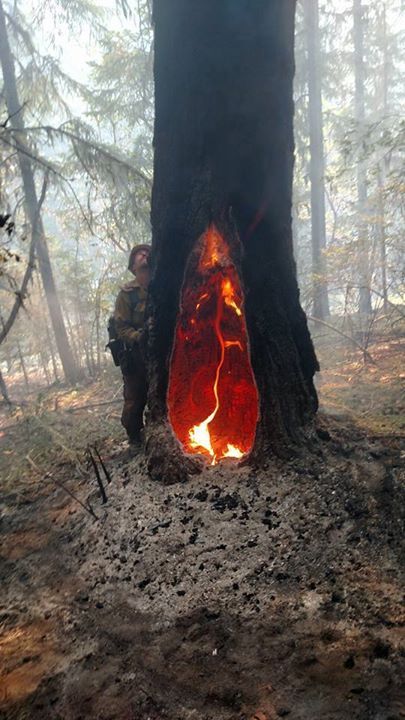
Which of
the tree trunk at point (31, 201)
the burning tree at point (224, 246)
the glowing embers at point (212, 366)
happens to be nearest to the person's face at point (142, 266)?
the burning tree at point (224, 246)

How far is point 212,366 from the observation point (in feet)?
14.1

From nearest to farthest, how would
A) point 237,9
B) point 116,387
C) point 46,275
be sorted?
point 237,9 → point 116,387 → point 46,275

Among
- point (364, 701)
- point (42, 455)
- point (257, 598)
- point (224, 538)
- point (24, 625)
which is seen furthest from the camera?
point (42, 455)

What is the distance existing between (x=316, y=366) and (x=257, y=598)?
7.27ft

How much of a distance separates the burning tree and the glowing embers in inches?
0.4

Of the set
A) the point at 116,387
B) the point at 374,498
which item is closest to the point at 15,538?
the point at 374,498

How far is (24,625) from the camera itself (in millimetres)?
2949

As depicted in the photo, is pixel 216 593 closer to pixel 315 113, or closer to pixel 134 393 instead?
pixel 134 393

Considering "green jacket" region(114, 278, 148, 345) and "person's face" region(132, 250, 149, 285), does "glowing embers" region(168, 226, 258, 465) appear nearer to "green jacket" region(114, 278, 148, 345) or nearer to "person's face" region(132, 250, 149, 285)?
"green jacket" region(114, 278, 148, 345)

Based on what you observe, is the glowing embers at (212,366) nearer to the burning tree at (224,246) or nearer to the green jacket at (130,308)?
the burning tree at (224,246)

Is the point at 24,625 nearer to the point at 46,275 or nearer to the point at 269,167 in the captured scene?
the point at 269,167

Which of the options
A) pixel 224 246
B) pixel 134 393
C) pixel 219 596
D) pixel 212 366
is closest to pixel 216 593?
pixel 219 596

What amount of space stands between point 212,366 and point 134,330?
1160 millimetres

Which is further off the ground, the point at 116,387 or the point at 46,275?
the point at 46,275
